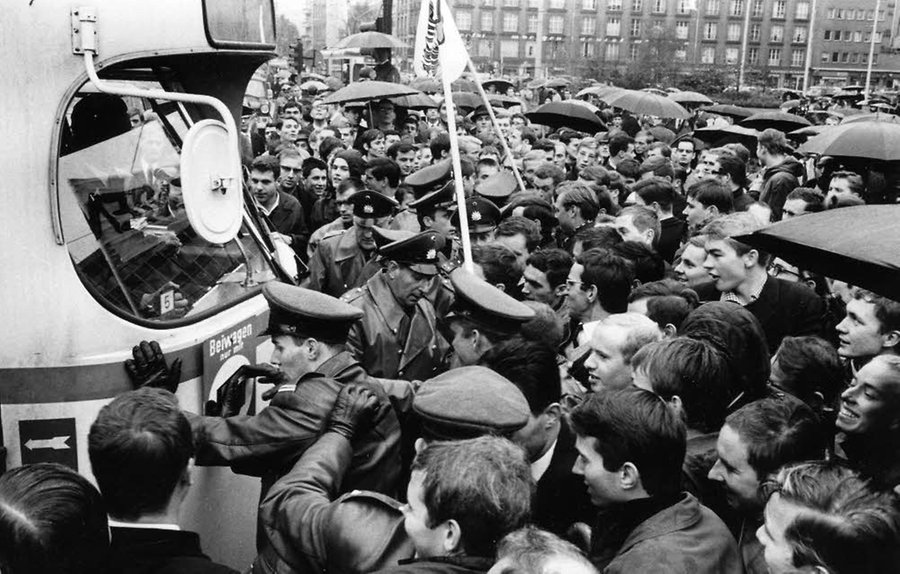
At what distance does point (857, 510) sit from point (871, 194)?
629 centimetres

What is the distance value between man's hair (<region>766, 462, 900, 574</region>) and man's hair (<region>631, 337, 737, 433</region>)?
91cm

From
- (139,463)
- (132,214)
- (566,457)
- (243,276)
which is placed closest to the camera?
(139,463)

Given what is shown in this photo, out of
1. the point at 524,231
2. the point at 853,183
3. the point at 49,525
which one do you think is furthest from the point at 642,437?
the point at 853,183

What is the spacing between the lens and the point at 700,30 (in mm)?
112000

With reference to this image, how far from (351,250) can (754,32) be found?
118603 mm

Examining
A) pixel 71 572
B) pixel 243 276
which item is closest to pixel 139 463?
pixel 71 572

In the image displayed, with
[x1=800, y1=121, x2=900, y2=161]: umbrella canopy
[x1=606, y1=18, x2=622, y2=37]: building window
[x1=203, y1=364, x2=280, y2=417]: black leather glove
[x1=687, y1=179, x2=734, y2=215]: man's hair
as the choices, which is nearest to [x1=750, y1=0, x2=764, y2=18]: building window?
[x1=606, y1=18, x2=622, y2=37]: building window

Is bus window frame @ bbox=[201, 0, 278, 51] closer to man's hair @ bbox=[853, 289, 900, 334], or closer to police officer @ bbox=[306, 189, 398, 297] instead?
police officer @ bbox=[306, 189, 398, 297]

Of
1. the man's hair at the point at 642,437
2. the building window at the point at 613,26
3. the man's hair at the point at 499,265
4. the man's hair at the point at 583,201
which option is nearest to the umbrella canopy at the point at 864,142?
the man's hair at the point at 583,201

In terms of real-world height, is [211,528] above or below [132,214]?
below

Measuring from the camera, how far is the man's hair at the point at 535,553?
6.67 ft

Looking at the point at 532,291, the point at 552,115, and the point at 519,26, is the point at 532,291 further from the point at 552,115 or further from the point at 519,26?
the point at 519,26

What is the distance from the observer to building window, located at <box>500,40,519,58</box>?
112312mm

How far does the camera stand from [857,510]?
7.81 feet
